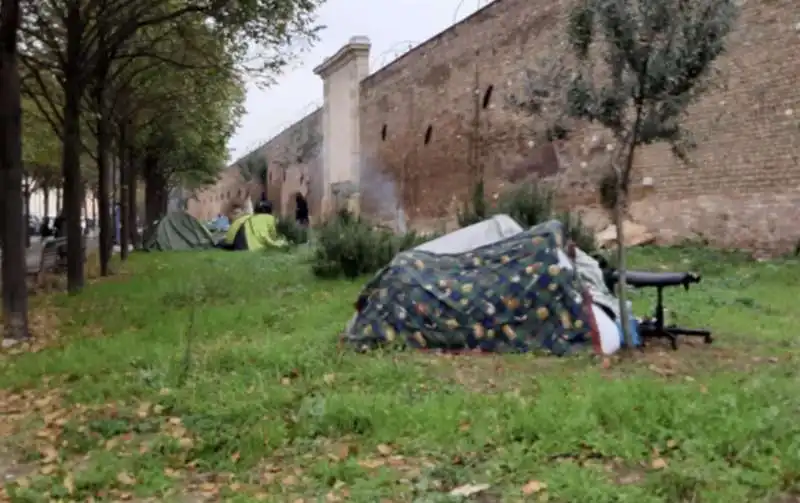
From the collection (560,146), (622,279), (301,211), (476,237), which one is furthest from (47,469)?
(301,211)

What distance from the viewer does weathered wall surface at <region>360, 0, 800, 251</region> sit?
12648mm

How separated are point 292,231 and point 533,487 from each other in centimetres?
2259

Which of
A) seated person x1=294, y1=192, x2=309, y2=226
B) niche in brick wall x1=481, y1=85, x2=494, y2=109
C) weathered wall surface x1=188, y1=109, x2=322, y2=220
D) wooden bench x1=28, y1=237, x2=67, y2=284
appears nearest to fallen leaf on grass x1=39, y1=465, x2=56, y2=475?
wooden bench x1=28, y1=237, x2=67, y2=284

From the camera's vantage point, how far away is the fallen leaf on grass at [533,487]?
4176 millimetres

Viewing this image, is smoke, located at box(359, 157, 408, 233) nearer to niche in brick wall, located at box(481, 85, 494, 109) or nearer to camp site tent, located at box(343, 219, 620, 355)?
niche in brick wall, located at box(481, 85, 494, 109)

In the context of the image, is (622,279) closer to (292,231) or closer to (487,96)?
(487,96)

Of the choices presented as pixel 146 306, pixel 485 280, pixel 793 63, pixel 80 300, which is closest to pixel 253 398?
pixel 485 280

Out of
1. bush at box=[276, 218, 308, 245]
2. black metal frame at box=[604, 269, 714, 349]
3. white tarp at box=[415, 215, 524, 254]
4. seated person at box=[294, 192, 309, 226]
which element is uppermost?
seated person at box=[294, 192, 309, 226]

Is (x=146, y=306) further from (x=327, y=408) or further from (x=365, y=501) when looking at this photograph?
(x=365, y=501)

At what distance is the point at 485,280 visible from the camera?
787 cm

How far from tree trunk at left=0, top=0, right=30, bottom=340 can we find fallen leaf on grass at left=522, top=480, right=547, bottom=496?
277 inches

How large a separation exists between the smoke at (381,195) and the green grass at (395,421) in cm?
1605

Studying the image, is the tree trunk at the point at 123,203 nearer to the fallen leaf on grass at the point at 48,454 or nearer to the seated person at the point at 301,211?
the seated person at the point at 301,211

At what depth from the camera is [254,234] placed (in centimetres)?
2653
